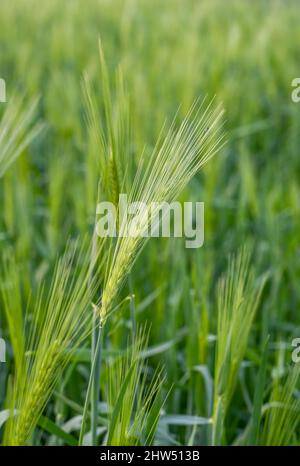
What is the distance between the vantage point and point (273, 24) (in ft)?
9.94

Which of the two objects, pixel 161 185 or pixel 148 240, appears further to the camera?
pixel 148 240

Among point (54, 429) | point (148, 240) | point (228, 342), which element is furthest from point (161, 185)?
point (148, 240)

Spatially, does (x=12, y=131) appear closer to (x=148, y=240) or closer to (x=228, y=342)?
(x=148, y=240)

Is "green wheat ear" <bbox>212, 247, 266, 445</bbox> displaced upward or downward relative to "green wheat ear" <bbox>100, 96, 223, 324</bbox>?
downward

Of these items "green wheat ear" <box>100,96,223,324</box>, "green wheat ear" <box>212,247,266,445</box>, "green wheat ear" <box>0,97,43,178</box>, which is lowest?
"green wheat ear" <box>212,247,266,445</box>

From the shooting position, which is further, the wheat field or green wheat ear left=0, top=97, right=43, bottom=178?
green wheat ear left=0, top=97, right=43, bottom=178

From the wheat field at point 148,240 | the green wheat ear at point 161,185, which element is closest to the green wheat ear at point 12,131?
the wheat field at point 148,240

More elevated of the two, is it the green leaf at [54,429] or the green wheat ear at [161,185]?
the green wheat ear at [161,185]

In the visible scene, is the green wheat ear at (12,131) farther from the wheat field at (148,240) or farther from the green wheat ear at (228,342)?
the green wheat ear at (228,342)

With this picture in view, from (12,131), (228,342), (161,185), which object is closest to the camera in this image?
Result: (161,185)

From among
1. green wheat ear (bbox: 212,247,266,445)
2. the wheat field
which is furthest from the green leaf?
green wheat ear (bbox: 212,247,266,445)

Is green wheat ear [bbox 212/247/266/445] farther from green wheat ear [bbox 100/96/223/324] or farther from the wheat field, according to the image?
green wheat ear [bbox 100/96/223/324]

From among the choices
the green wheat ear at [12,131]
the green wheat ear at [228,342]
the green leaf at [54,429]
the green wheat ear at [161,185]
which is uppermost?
the green wheat ear at [12,131]
